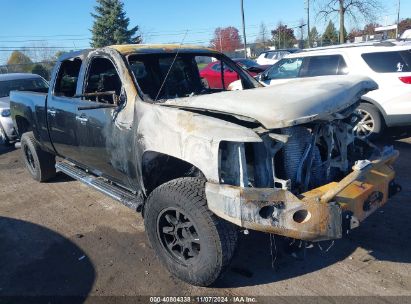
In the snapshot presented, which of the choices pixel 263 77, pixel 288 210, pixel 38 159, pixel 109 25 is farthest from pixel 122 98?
pixel 109 25

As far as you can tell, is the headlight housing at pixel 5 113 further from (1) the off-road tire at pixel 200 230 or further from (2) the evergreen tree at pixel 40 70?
(2) the evergreen tree at pixel 40 70

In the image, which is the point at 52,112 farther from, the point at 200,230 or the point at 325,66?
the point at 325,66

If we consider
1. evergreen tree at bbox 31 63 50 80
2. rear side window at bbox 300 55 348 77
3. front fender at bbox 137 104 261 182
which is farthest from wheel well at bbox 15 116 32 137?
evergreen tree at bbox 31 63 50 80

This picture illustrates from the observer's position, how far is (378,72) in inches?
273

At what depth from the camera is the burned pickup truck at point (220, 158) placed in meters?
2.71

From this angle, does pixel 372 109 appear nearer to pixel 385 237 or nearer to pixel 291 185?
pixel 385 237

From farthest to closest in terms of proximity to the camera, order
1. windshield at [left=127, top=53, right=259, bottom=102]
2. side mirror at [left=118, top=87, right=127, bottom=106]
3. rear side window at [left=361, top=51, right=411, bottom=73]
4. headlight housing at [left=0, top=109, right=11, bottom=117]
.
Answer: headlight housing at [left=0, top=109, right=11, bottom=117]
rear side window at [left=361, top=51, right=411, bottom=73]
windshield at [left=127, top=53, right=259, bottom=102]
side mirror at [left=118, top=87, right=127, bottom=106]

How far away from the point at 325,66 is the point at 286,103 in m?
5.25

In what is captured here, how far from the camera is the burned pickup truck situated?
271 cm

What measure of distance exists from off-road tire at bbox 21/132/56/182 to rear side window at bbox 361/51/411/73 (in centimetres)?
573

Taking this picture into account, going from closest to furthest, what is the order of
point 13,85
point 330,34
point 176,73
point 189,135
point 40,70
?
1. point 189,135
2. point 176,73
3. point 13,85
4. point 40,70
5. point 330,34

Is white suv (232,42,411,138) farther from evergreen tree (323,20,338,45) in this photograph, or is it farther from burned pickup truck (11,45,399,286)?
evergreen tree (323,20,338,45)

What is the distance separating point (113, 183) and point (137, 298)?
5.17 ft

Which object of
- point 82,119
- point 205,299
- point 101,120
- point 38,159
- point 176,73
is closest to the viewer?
point 205,299
